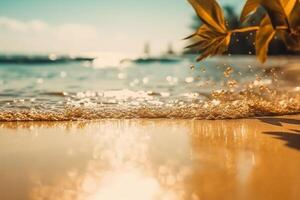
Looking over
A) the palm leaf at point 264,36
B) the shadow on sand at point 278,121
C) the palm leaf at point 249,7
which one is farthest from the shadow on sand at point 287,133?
the palm leaf at point 249,7

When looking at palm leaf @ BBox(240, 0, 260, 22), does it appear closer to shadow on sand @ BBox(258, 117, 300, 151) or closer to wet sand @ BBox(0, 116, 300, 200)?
wet sand @ BBox(0, 116, 300, 200)

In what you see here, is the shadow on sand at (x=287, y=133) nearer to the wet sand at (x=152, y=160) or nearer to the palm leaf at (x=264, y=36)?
the wet sand at (x=152, y=160)

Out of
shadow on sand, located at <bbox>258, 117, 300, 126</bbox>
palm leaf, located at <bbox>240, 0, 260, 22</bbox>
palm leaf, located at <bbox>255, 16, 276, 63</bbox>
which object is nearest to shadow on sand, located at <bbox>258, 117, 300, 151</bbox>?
shadow on sand, located at <bbox>258, 117, 300, 126</bbox>

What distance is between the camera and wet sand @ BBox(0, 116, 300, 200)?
1.62 meters

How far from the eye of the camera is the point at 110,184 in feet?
5.63

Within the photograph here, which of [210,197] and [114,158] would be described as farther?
[114,158]

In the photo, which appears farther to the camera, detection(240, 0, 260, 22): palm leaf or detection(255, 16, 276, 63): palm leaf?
detection(255, 16, 276, 63): palm leaf

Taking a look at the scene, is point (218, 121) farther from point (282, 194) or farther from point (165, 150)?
point (282, 194)

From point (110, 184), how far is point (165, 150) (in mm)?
707

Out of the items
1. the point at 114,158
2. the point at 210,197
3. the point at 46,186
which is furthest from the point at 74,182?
the point at 210,197

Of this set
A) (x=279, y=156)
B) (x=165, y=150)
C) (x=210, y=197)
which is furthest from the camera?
(x=165, y=150)

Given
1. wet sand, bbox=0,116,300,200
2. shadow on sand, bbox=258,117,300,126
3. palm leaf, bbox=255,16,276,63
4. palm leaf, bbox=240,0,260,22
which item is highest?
palm leaf, bbox=240,0,260,22

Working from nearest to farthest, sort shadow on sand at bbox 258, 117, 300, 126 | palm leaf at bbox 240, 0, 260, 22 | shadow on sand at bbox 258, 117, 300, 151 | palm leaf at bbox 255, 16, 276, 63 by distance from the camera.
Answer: palm leaf at bbox 240, 0, 260, 22, palm leaf at bbox 255, 16, 276, 63, shadow on sand at bbox 258, 117, 300, 151, shadow on sand at bbox 258, 117, 300, 126

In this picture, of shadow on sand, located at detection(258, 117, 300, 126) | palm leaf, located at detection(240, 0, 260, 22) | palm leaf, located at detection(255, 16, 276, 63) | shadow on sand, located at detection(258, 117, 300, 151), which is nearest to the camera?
palm leaf, located at detection(240, 0, 260, 22)
